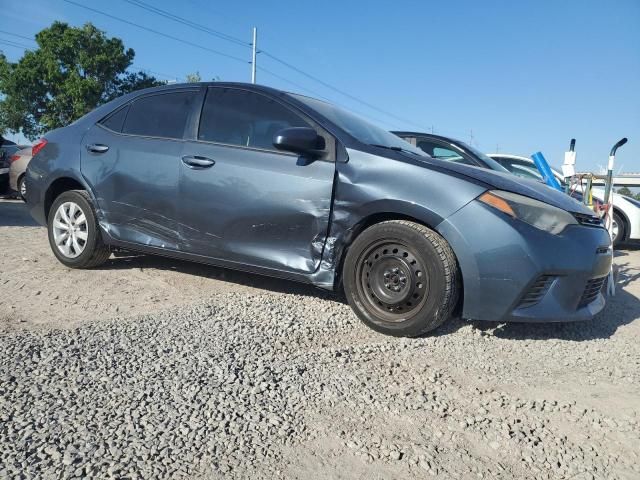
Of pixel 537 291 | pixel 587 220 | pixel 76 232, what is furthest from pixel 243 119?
pixel 587 220

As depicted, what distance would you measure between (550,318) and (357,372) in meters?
1.29

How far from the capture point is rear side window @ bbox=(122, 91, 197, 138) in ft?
13.2

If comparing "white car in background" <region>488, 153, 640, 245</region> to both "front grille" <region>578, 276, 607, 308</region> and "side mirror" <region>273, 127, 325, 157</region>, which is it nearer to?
"front grille" <region>578, 276, 607, 308</region>

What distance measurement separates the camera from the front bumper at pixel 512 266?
292cm

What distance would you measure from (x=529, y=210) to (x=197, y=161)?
2.33 meters

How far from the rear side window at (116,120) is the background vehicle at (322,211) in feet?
0.04

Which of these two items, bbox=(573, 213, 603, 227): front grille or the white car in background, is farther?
the white car in background

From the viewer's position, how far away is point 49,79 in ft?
108

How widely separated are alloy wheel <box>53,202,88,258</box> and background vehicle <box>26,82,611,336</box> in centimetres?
1

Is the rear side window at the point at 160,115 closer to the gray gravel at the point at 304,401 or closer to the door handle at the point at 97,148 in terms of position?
the door handle at the point at 97,148

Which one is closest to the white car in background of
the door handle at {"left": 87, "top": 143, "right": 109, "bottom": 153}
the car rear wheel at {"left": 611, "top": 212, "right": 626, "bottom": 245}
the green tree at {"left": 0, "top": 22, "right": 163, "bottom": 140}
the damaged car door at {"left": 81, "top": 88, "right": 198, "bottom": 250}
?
the car rear wheel at {"left": 611, "top": 212, "right": 626, "bottom": 245}

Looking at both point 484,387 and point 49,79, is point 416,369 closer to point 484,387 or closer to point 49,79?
point 484,387

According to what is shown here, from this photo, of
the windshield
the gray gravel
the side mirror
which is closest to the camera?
the gray gravel

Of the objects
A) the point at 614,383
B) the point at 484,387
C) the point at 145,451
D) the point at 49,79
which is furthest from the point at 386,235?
the point at 49,79
